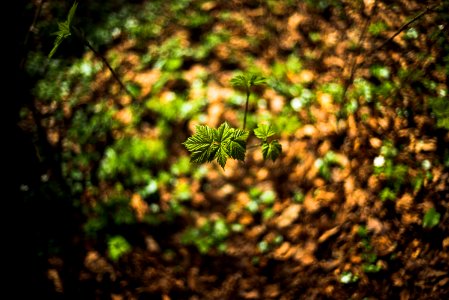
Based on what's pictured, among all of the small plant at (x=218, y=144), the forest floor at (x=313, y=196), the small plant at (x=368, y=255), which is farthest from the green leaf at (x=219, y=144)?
the small plant at (x=368, y=255)

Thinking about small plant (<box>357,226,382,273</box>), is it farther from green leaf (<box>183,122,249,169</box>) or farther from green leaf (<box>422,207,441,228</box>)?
green leaf (<box>183,122,249,169</box>)

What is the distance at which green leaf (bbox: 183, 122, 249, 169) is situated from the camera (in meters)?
1.61

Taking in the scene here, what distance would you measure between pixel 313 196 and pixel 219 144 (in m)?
1.10

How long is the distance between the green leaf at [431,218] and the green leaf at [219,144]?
1.45 meters

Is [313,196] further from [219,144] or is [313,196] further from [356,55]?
[356,55]

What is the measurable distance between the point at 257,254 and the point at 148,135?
1423 mm

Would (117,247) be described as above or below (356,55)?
below

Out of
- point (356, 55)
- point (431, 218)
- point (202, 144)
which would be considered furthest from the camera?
point (356, 55)

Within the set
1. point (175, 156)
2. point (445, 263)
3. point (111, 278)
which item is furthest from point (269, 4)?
point (111, 278)

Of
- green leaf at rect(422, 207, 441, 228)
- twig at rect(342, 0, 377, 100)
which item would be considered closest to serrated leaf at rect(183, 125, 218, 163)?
twig at rect(342, 0, 377, 100)

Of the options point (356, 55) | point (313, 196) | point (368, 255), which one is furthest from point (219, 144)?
point (356, 55)

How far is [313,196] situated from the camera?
234 centimetres

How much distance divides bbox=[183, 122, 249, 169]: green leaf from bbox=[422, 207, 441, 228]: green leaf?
4.74 ft

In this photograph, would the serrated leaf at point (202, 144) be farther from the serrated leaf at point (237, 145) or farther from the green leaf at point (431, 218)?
the green leaf at point (431, 218)
